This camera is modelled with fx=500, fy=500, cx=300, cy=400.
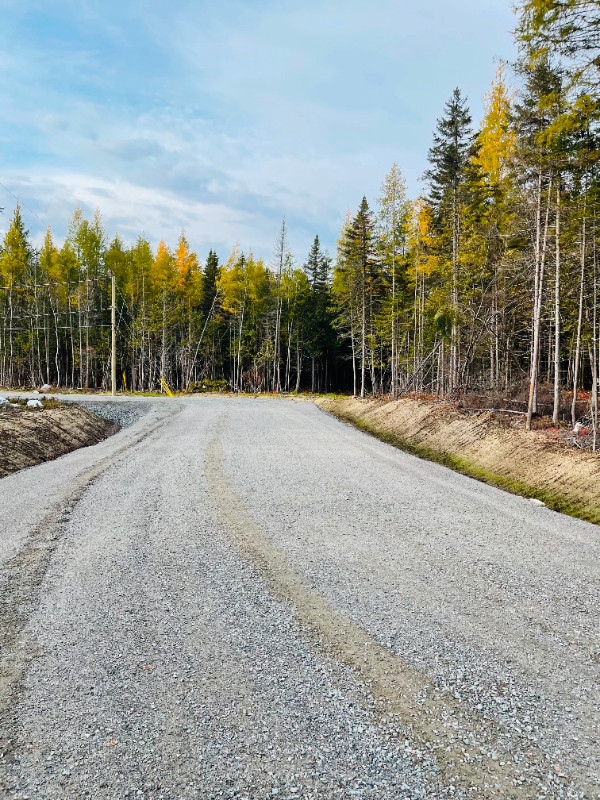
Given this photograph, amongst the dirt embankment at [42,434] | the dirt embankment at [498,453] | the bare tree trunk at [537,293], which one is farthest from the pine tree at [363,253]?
the dirt embankment at [42,434]

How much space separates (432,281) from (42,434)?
1783cm

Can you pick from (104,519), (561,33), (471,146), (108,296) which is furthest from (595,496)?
(108,296)

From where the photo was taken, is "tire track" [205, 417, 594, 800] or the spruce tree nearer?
"tire track" [205, 417, 594, 800]

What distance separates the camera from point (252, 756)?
185 centimetres

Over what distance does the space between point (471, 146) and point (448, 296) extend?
7774mm

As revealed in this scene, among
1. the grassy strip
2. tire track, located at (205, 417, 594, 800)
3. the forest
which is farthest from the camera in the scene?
the forest

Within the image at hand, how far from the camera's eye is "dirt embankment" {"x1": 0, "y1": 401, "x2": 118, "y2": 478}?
320 inches

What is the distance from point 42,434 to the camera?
9.58 m

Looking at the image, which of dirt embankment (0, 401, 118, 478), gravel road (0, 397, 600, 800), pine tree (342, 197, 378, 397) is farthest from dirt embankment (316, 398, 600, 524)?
pine tree (342, 197, 378, 397)

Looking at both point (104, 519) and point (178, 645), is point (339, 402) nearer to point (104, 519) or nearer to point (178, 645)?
point (104, 519)

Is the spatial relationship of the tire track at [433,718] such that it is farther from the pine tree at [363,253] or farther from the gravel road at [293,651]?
the pine tree at [363,253]

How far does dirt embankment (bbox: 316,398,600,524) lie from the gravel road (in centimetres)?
170

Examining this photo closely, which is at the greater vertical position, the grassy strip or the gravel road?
the gravel road

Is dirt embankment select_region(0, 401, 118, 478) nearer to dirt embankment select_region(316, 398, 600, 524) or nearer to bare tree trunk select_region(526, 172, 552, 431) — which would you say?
dirt embankment select_region(316, 398, 600, 524)
